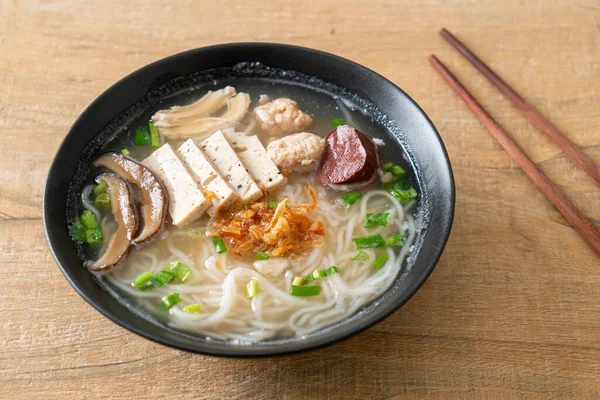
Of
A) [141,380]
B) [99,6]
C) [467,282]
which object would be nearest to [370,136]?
[467,282]

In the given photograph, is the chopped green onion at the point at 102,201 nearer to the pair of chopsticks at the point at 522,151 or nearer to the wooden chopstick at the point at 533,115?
the pair of chopsticks at the point at 522,151

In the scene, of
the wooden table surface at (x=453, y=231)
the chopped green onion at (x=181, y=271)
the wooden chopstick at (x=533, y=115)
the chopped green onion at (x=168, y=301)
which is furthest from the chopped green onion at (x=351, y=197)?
the wooden chopstick at (x=533, y=115)

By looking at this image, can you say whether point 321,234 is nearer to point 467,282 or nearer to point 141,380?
point 467,282

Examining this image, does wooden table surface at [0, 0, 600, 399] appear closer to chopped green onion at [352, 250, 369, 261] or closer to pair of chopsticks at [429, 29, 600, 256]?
pair of chopsticks at [429, 29, 600, 256]

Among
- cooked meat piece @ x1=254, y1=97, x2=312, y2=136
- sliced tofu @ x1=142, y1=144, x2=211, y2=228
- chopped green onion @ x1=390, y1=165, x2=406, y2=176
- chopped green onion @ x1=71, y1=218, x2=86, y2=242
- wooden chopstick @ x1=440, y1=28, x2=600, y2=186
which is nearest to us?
chopped green onion @ x1=71, y1=218, x2=86, y2=242

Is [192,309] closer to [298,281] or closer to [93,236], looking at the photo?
[298,281]

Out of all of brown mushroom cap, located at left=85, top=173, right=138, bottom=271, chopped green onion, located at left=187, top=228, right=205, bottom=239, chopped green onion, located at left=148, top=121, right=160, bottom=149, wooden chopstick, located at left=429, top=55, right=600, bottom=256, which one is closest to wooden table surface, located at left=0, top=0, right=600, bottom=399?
wooden chopstick, located at left=429, top=55, right=600, bottom=256

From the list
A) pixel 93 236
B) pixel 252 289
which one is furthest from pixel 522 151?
pixel 93 236
